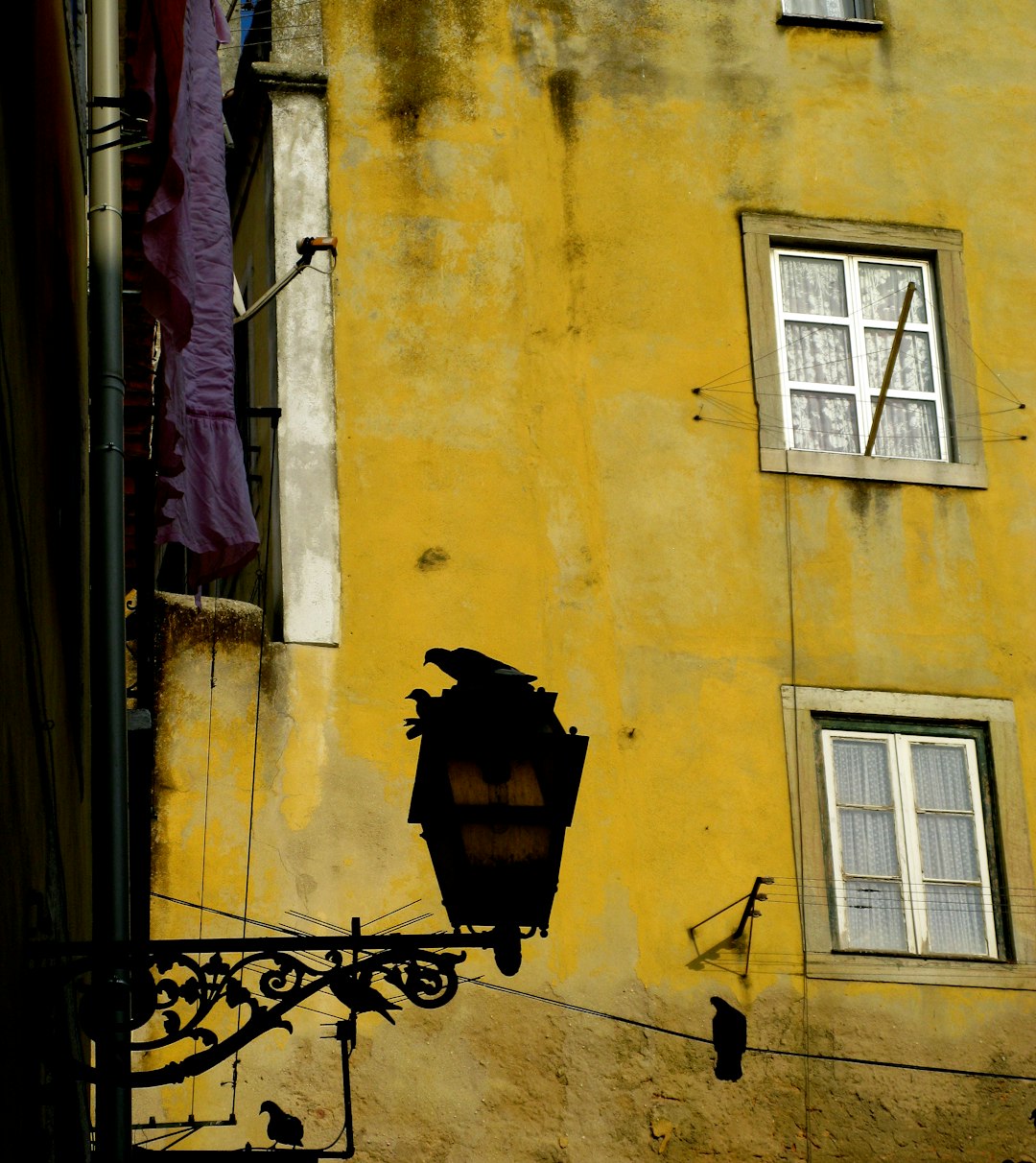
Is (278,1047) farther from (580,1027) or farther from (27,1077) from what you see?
(27,1077)

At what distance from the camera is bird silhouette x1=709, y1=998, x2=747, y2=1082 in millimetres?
13070

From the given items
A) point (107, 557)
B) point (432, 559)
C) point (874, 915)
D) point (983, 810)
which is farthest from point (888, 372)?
point (107, 557)

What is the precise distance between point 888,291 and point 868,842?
4109 millimetres

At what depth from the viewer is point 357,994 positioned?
5.36 metres

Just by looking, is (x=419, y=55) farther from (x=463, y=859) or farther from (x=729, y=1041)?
(x=463, y=859)

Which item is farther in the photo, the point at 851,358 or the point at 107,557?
the point at 851,358

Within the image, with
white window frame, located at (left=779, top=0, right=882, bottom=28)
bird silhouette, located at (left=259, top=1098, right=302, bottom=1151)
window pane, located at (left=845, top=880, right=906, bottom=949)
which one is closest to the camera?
bird silhouette, located at (left=259, top=1098, right=302, bottom=1151)

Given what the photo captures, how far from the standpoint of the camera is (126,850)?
6.87m

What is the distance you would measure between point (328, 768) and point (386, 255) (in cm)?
369

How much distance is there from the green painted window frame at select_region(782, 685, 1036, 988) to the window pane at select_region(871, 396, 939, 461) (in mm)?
1899

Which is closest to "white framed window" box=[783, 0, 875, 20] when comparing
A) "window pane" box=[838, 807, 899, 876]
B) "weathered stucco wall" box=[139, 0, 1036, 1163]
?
"weathered stucco wall" box=[139, 0, 1036, 1163]

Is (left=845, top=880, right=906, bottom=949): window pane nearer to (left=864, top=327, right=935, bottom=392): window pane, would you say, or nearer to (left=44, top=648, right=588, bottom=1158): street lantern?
(left=864, top=327, right=935, bottom=392): window pane

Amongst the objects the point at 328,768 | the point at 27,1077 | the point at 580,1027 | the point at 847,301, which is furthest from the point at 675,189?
the point at 27,1077

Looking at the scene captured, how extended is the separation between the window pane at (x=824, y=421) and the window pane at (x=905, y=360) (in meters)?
0.35
